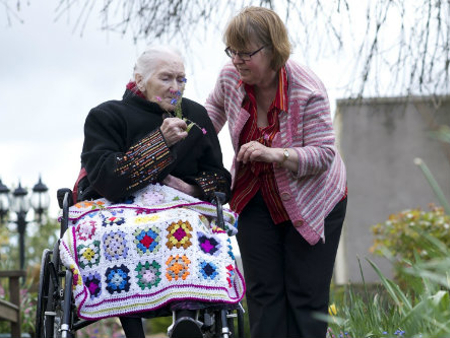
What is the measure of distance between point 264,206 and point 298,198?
0.55 feet

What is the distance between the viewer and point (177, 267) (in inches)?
126

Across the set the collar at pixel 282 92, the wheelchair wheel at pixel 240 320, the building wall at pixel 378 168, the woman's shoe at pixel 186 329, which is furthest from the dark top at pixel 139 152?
the building wall at pixel 378 168

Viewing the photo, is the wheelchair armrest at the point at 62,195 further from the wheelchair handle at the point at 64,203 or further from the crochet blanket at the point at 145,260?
the crochet blanket at the point at 145,260

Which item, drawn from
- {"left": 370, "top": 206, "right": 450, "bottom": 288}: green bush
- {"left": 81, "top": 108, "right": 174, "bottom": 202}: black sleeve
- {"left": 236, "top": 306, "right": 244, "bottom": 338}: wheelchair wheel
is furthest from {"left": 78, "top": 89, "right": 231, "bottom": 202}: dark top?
{"left": 370, "top": 206, "right": 450, "bottom": 288}: green bush

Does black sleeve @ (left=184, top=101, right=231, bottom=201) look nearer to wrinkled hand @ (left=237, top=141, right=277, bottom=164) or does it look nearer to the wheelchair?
the wheelchair

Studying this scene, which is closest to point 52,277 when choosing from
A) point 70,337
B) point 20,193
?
point 70,337

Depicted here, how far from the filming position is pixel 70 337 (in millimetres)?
3195

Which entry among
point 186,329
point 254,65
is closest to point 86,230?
point 186,329

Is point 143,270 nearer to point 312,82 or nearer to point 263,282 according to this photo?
point 263,282

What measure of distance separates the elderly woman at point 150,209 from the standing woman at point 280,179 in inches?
6.3

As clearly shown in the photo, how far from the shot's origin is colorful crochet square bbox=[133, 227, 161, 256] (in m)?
3.25

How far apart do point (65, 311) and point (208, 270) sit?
0.51m

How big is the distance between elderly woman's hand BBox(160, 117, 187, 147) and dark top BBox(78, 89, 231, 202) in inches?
1.0

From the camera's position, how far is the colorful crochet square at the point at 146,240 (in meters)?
3.25
